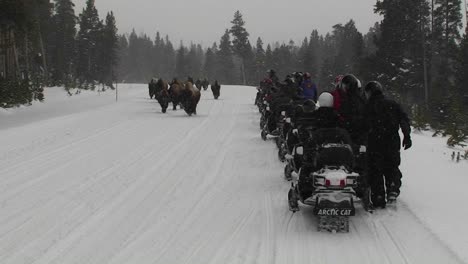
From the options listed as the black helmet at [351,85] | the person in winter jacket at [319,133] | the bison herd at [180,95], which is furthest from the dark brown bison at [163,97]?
the person in winter jacket at [319,133]

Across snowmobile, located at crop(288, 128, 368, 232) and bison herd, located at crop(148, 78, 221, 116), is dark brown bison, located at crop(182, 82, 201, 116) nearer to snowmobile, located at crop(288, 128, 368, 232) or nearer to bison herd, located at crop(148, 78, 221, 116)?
bison herd, located at crop(148, 78, 221, 116)

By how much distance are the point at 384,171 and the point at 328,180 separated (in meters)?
1.67

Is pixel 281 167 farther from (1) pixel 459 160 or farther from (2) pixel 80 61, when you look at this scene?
(2) pixel 80 61

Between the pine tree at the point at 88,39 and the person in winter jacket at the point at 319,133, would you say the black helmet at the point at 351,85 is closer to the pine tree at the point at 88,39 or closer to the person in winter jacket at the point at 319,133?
the person in winter jacket at the point at 319,133

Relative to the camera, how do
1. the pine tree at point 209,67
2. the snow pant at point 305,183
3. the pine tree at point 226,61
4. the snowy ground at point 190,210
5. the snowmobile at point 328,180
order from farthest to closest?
the pine tree at point 209,67, the pine tree at point 226,61, the snow pant at point 305,183, the snowmobile at point 328,180, the snowy ground at point 190,210

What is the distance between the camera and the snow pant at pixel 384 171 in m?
7.84

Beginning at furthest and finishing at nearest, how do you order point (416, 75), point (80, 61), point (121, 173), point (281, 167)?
point (80, 61), point (416, 75), point (281, 167), point (121, 173)

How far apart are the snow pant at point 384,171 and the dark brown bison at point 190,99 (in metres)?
16.1

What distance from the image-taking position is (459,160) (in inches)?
464

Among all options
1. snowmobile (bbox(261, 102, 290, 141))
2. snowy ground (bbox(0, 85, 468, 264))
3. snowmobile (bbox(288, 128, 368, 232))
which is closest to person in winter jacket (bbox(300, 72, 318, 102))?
snowmobile (bbox(261, 102, 290, 141))

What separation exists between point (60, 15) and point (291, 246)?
73.7 meters

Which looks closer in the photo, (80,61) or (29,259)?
(29,259)

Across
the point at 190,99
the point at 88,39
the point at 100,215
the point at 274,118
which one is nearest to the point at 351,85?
the point at 100,215

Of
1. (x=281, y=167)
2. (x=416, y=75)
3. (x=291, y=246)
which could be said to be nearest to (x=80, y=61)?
(x=416, y=75)
